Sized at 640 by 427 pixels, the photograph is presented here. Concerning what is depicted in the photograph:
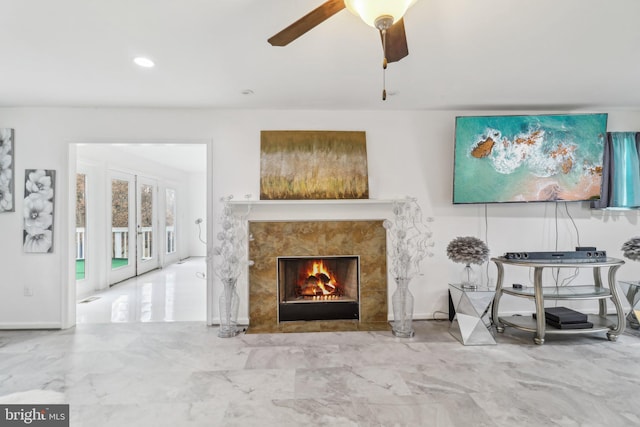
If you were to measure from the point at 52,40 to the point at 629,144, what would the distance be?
5.40 meters

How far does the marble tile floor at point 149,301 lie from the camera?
3.78 metres

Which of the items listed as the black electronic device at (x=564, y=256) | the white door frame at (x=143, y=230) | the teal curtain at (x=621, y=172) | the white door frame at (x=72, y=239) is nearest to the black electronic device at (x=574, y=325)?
the black electronic device at (x=564, y=256)

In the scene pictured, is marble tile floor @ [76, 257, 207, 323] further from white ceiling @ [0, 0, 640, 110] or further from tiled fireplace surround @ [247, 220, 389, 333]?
white ceiling @ [0, 0, 640, 110]

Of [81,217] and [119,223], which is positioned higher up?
[81,217]

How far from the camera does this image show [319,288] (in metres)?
3.84

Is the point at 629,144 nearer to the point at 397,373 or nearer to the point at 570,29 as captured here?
the point at 570,29

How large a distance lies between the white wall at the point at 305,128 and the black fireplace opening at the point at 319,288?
546 millimetres

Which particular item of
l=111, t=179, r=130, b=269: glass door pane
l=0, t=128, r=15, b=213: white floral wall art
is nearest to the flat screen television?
l=0, t=128, r=15, b=213: white floral wall art

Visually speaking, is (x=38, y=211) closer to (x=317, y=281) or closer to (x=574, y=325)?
(x=317, y=281)

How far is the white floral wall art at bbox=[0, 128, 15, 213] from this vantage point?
3352mm

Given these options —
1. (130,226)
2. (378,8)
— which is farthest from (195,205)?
(378,8)

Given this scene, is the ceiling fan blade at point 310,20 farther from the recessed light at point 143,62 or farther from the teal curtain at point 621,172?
the teal curtain at point 621,172

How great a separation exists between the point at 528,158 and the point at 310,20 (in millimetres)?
3041

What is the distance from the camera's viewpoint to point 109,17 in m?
1.90
